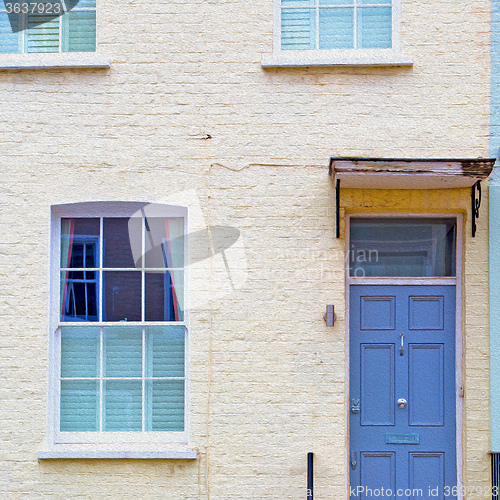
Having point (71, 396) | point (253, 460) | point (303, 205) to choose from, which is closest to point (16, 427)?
point (71, 396)

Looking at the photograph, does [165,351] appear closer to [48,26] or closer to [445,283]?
[445,283]

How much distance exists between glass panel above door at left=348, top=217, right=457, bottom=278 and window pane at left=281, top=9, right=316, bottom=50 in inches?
68.0

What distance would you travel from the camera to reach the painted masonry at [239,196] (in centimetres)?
504

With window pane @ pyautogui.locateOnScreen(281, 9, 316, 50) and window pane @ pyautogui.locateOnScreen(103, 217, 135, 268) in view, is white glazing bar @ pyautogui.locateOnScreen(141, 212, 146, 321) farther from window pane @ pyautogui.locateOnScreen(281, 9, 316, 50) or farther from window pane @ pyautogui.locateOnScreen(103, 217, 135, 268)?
window pane @ pyautogui.locateOnScreen(281, 9, 316, 50)

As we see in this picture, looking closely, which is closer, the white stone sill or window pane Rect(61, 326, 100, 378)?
the white stone sill

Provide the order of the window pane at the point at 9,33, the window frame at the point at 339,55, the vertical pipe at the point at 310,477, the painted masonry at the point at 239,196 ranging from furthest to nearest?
the window pane at the point at 9,33
the window frame at the point at 339,55
the painted masonry at the point at 239,196
the vertical pipe at the point at 310,477

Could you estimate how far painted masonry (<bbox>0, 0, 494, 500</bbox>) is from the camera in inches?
199

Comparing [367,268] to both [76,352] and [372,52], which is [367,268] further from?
[76,352]

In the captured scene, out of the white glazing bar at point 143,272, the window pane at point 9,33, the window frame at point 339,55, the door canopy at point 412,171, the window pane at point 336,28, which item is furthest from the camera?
the window pane at point 9,33

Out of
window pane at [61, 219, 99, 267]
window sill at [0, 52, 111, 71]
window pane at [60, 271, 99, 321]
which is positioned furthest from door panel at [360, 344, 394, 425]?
window sill at [0, 52, 111, 71]

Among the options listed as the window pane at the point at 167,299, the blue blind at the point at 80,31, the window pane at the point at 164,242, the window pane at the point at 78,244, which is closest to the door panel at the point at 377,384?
the window pane at the point at 167,299

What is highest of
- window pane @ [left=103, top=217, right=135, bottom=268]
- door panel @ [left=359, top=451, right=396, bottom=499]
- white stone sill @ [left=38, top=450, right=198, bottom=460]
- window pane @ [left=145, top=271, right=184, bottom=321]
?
window pane @ [left=103, top=217, right=135, bottom=268]

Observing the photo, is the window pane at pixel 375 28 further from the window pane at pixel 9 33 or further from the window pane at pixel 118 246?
the window pane at pixel 9 33

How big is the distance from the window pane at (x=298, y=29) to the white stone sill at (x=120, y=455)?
12.5 feet
